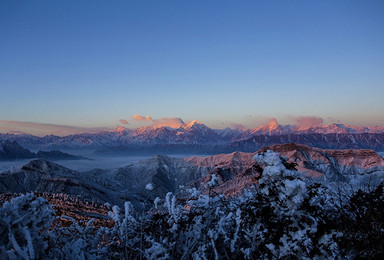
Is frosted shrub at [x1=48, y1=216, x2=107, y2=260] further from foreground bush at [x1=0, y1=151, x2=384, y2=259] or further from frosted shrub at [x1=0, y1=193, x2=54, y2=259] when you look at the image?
frosted shrub at [x1=0, y1=193, x2=54, y2=259]

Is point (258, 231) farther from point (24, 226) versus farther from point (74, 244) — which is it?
point (24, 226)

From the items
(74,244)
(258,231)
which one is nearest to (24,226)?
(74,244)

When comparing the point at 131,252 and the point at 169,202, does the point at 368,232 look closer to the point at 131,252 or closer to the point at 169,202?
the point at 169,202

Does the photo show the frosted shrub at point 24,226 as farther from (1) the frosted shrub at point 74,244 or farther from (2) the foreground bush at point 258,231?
(1) the frosted shrub at point 74,244

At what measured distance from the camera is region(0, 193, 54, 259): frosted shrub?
335 cm

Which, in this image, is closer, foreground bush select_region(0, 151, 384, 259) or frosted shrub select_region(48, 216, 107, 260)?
foreground bush select_region(0, 151, 384, 259)

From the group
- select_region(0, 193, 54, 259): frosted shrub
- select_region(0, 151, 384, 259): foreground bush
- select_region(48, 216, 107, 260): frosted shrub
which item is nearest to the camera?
select_region(0, 193, 54, 259): frosted shrub

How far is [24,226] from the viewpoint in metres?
3.65

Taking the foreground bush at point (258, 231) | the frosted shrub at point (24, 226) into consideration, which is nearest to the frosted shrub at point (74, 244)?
the foreground bush at point (258, 231)

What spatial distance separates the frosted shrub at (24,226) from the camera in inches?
132

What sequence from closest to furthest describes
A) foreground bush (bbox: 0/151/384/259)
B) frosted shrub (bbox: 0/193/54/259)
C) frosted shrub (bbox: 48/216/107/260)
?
frosted shrub (bbox: 0/193/54/259) → foreground bush (bbox: 0/151/384/259) → frosted shrub (bbox: 48/216/107/260)

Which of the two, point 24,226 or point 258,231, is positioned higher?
point 24,226

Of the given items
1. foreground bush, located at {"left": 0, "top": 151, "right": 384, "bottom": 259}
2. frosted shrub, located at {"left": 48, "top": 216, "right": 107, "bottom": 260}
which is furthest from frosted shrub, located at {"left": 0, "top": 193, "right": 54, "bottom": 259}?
frosted shrub, located at {"left": 48, "top": 216, "right": 107, "bottom": 260}

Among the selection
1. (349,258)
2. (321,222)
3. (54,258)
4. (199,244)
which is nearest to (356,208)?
(349,258)
